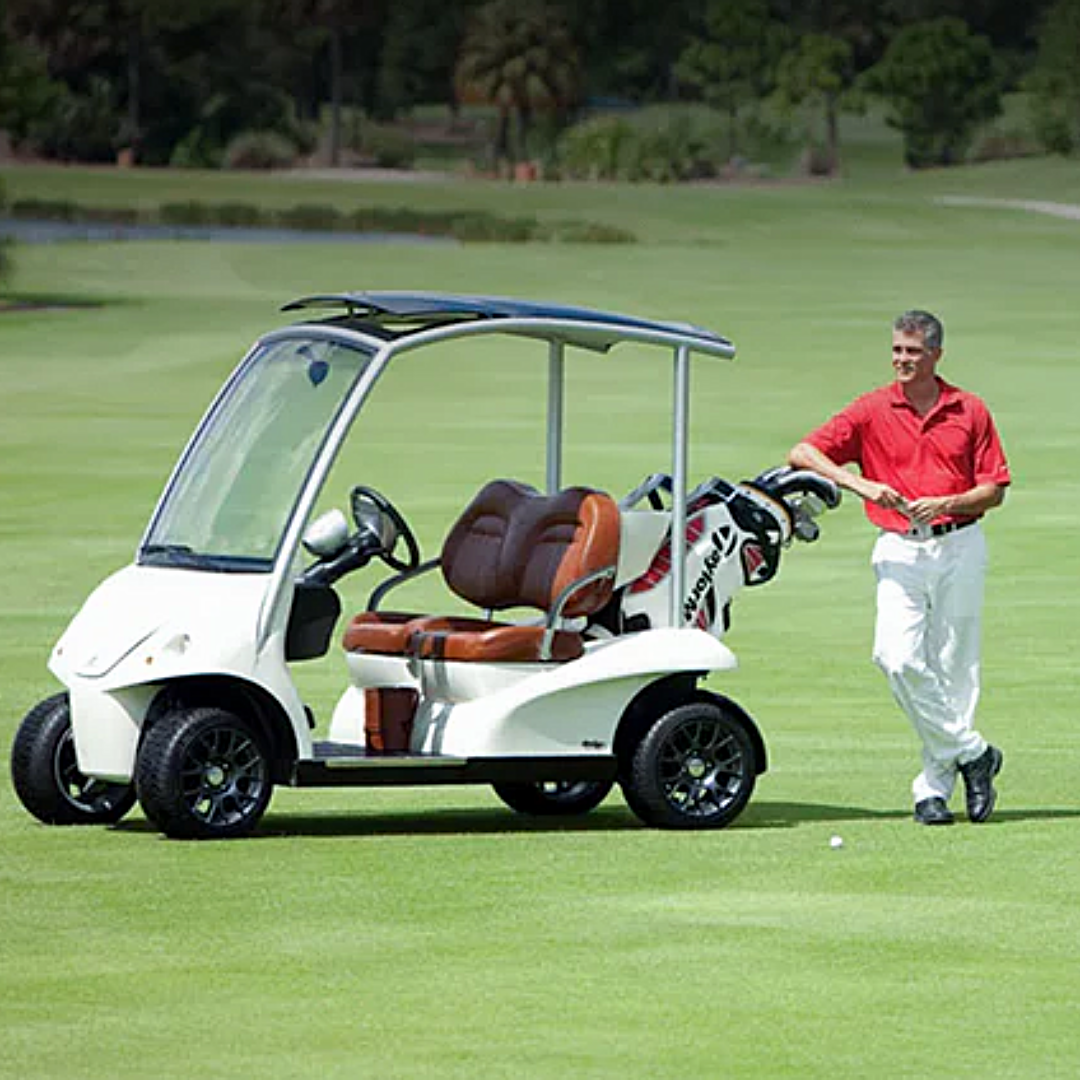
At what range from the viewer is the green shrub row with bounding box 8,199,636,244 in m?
79.7

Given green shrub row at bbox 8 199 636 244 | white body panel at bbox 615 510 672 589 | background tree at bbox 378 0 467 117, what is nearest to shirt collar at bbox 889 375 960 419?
white body panel at bbox 615 510 672 589

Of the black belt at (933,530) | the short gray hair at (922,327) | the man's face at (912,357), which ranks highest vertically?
the short gray hair at (922,327)

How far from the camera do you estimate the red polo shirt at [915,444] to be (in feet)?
38.3

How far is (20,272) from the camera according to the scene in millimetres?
63375

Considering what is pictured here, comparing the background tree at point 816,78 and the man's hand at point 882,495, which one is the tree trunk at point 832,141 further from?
the man's hand at point 882,495

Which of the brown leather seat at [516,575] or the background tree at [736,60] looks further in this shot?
Answer: the background tree at [736,60]

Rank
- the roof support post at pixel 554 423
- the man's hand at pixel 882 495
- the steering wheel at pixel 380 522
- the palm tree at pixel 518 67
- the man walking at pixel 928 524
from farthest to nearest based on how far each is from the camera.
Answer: the palm tree at pixel 518 67 → the roof support post at pixel 554 423 → the steering wheel at pixel 380 522 → the man walking at pixel 928 524 → the man's hand at pixel 882 495

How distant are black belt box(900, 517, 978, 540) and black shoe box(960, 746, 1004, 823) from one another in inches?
30.9

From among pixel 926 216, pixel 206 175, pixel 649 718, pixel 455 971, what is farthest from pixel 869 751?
pixel 206 175

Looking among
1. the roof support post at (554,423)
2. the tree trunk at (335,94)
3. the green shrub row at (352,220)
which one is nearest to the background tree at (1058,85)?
the tree trunk at (335,94)

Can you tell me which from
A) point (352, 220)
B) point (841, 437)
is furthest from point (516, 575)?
point (352, 220)

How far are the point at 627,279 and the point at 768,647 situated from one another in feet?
148

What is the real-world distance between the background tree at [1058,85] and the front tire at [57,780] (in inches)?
4154

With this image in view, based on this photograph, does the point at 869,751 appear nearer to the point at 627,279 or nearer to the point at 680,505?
the point at 680,505
